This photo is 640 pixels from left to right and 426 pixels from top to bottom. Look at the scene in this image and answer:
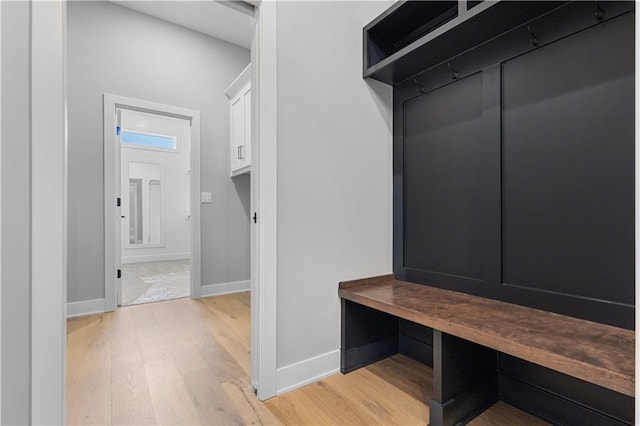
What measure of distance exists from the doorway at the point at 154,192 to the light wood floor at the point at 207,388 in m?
3.29

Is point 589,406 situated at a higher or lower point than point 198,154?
lower

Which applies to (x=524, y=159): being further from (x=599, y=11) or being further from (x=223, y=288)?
(x=223, y=288)

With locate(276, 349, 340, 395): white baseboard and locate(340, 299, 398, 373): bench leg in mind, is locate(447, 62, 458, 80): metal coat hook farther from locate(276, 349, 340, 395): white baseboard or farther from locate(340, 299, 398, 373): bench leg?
locate(276, 349, 340, 395): white baseboard

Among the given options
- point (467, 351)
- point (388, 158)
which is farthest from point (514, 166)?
point (467, 351)

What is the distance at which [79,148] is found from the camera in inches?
111

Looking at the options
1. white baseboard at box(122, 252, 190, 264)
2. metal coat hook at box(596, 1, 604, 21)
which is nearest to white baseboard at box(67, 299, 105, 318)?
white baseboard at box(122, 252, 190, 264)

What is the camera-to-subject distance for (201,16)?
324 cm

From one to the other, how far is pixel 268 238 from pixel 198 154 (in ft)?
7.54

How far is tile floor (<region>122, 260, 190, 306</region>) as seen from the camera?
3341 millimetres

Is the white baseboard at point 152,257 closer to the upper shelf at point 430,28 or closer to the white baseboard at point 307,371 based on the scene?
the white baseboard at point 307,371

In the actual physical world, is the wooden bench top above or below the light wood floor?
above

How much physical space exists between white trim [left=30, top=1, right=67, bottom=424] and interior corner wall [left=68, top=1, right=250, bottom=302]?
2.16m

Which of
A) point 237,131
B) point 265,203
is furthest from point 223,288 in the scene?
point 265,203

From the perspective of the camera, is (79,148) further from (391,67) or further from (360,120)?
(391,67)
